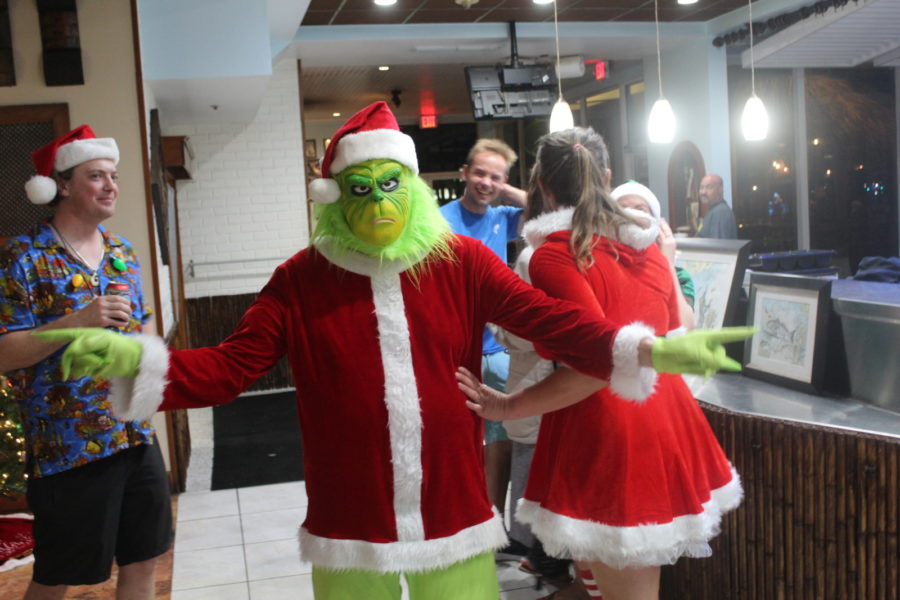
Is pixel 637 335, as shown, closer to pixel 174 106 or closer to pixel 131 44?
pixel 131 44

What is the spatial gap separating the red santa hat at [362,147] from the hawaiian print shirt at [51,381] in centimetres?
88

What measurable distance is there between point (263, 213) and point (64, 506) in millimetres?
5758

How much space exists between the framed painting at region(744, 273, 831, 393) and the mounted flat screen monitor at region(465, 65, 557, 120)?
5.09 metres

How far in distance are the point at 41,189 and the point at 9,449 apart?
1.63 metres

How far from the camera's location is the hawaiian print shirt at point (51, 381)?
222 cm

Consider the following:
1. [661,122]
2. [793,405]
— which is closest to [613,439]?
[793,405]

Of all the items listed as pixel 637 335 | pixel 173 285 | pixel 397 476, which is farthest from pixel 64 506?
pixel 173 285

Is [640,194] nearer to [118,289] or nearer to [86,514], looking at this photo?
[118,289]

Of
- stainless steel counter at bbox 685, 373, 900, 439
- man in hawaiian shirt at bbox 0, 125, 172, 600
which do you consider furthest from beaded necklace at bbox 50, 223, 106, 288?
stainless steel counter at bbox 685, 373, 900, 439

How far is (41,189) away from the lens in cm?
230

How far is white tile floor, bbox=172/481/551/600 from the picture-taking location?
10.8 ft

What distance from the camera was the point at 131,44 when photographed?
4184 millimetres

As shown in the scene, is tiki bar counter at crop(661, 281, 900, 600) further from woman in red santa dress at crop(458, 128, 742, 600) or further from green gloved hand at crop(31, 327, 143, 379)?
green gloved hand at crop(31, 327, 143, 379)

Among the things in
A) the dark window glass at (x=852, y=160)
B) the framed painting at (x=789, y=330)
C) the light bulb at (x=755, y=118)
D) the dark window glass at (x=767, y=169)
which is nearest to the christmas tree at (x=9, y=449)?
the framed painting at (x=789, y=330)
